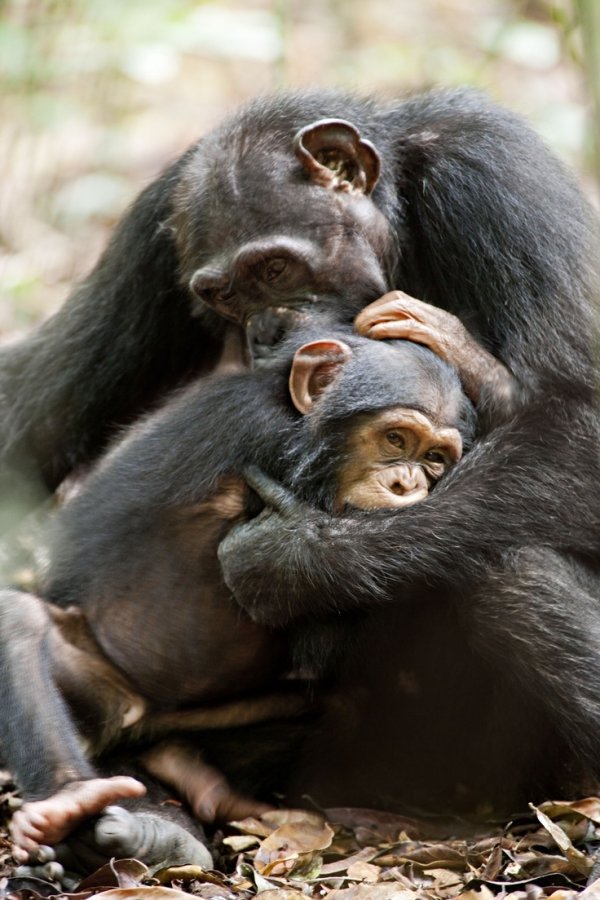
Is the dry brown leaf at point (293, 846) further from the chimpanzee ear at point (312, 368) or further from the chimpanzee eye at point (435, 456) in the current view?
the chimpanzee ear at point (312, 368)

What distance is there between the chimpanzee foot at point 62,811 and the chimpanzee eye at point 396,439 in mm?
1552

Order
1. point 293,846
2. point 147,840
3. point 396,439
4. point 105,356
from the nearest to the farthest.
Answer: point 147,840, point 293,846, point 396,439, point 105,356

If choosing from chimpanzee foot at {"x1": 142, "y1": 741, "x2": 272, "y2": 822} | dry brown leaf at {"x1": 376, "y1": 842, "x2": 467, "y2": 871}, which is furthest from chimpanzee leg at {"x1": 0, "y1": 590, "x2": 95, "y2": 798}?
dry brown leaf at {"x1": 376, "y1": 842, "x2": 467, "y2": 871}

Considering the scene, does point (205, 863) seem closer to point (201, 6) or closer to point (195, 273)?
point (195, 273)

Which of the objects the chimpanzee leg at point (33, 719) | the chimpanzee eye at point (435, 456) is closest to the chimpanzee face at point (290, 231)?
the chimpanzee eye at point (435, 456)

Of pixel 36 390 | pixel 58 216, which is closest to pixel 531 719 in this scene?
pixel 36 390

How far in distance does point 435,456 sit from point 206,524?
921mm

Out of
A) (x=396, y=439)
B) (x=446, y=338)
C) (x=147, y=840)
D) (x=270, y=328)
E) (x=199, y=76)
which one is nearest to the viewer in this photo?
(x=147, y=840)

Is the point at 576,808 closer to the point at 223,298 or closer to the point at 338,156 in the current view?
the point at 223,298

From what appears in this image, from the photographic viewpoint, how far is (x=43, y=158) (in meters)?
11.2

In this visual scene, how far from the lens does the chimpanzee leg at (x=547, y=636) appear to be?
4465 millimetres

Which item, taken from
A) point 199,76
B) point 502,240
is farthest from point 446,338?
point 199,76

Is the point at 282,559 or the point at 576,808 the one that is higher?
the point at 282,559

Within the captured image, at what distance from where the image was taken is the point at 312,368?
4.94 metres
